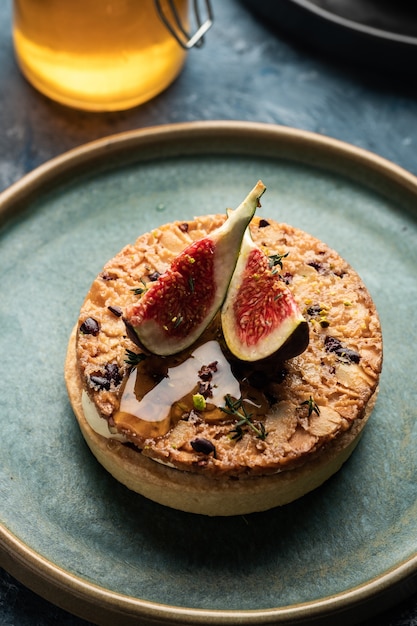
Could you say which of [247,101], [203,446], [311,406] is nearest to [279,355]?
[311,406]

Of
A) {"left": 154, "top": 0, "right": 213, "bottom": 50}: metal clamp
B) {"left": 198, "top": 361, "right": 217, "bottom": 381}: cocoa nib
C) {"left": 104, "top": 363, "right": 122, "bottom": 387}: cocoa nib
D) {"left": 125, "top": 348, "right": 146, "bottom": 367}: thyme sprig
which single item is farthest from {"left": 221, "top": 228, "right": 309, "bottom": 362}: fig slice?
{"left": 154, "top": 0, "right": 213, "bottom": 50}: metal clamp

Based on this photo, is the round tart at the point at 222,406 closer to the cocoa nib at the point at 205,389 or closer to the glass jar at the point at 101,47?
the cocoa nib at the point at 205,389

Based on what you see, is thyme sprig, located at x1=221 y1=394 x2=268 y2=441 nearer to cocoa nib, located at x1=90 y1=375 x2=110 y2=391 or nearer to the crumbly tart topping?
the crumbly tart topping

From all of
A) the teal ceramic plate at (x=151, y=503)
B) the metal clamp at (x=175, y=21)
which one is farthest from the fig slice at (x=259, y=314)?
the metal clamp at (x=175, y=21)

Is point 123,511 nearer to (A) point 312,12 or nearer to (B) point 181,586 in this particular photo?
(B) point 181,586

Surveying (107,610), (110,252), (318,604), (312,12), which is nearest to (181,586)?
(107,610)

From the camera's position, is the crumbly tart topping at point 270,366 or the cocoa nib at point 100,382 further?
the cocoa nib at point 100,382
